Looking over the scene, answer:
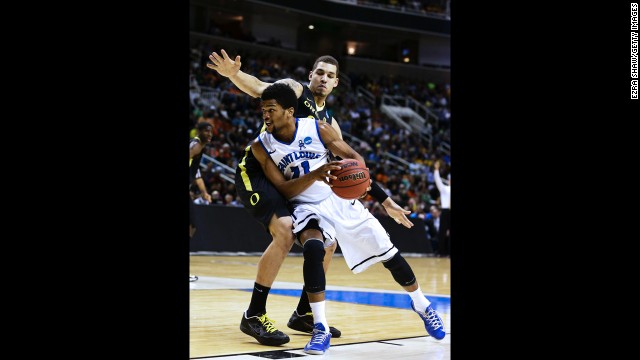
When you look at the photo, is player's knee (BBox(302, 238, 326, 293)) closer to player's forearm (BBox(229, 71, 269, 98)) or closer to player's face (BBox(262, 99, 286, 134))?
player's face (BBox(262, 99, 286, 134))

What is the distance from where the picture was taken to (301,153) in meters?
4.37

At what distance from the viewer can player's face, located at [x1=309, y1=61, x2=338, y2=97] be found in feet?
16.3

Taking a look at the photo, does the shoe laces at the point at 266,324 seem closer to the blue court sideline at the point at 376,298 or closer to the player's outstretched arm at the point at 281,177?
the player's outstretched arm at the point at 281,177

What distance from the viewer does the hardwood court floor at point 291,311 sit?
411cm

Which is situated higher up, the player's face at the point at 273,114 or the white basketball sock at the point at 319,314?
the player's face at the point at 273,114

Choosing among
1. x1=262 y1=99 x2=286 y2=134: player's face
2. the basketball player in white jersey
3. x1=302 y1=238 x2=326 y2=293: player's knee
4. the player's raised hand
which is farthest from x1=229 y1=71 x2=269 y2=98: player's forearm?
x1=302 y1=238 x2=326 y2=293: player's knee

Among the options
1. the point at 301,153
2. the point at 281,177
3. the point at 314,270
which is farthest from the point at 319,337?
the point at 301,153

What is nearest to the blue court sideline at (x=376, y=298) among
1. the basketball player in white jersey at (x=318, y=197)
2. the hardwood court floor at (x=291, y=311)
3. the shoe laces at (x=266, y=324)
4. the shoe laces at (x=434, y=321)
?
the hardwood court floor at (x=291, y=311)

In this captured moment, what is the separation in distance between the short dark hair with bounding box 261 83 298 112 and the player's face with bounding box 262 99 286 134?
0.02 metres

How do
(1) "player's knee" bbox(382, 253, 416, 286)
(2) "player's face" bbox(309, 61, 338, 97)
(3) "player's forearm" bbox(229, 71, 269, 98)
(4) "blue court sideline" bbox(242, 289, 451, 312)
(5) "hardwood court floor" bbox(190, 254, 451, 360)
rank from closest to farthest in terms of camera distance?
1. (5) "hardwood court floor" bbox(190, 254, 451, 360)
2. (1) "player's knee" bbox(382, 253, 416, 286)
3. (3) "player's forearm" bbox(229, 71, 269, 98)
4. (2) "player's face" bbox(309, 61, 338, 97)
5. (4) "blue court sideline" bbox(242, 289, 451, 312)

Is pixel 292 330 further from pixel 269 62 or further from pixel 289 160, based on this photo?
pixel 269 62

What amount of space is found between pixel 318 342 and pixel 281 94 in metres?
1.39
